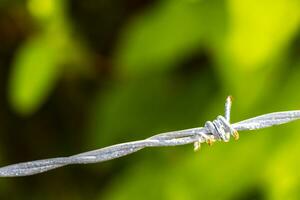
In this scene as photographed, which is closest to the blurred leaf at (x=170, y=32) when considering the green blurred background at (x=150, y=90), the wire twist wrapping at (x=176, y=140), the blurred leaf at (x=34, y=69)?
the green blurred background at (x=150, y=90)

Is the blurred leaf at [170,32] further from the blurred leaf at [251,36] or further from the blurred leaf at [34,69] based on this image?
the blurred leaf at [34,69]

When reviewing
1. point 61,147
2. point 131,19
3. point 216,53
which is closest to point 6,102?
point 61,147

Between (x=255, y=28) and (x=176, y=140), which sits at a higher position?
(x=255, y=28)

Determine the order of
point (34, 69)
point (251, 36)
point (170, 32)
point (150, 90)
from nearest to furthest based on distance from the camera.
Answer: point (251, 36) < point (170, 32) < point (34, 69) < point (150, 90)

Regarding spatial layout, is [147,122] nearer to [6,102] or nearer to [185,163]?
[185,163]

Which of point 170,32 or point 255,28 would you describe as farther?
point 170,32

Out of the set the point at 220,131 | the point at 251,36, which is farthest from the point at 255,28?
the point at 220,131

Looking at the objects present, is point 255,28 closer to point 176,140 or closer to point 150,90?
point 150,90
